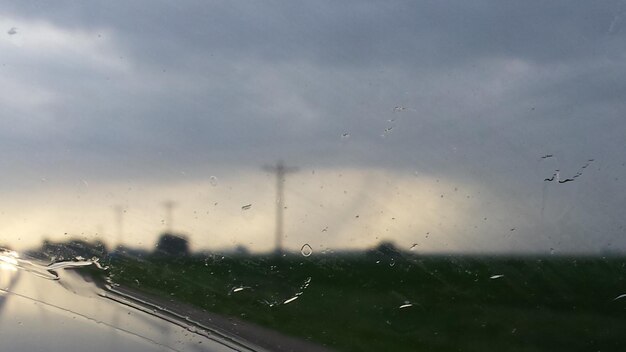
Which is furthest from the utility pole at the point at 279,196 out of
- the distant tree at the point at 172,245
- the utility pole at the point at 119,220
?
the utility pole at the point at 119,220

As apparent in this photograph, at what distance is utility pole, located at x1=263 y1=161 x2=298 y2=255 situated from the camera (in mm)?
4949

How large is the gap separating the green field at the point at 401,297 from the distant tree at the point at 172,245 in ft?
0.16

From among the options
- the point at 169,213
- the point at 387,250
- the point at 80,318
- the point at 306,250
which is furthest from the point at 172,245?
the point at 387,250

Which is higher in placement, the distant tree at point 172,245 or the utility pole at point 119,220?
the utility pole at point 119,220

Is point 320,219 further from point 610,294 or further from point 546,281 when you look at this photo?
point 610,294

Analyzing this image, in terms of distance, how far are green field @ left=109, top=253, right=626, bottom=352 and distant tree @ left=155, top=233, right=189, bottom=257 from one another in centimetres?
5

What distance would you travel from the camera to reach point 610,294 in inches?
211

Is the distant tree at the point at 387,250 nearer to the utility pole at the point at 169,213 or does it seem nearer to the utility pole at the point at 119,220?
the utility pole at the point at 169,213

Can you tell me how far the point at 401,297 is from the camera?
17.0 ft

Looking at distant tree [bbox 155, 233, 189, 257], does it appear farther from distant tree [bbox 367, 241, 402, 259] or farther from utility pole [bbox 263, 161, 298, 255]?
distant tree [bbox 367, 241, 402, 259]

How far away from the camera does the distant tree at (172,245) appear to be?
5.04 metres

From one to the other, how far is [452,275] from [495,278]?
0.87 feet

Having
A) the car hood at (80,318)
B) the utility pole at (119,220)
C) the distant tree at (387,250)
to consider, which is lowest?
the car hood at (80,318)

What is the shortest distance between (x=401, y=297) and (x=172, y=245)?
1391mm
